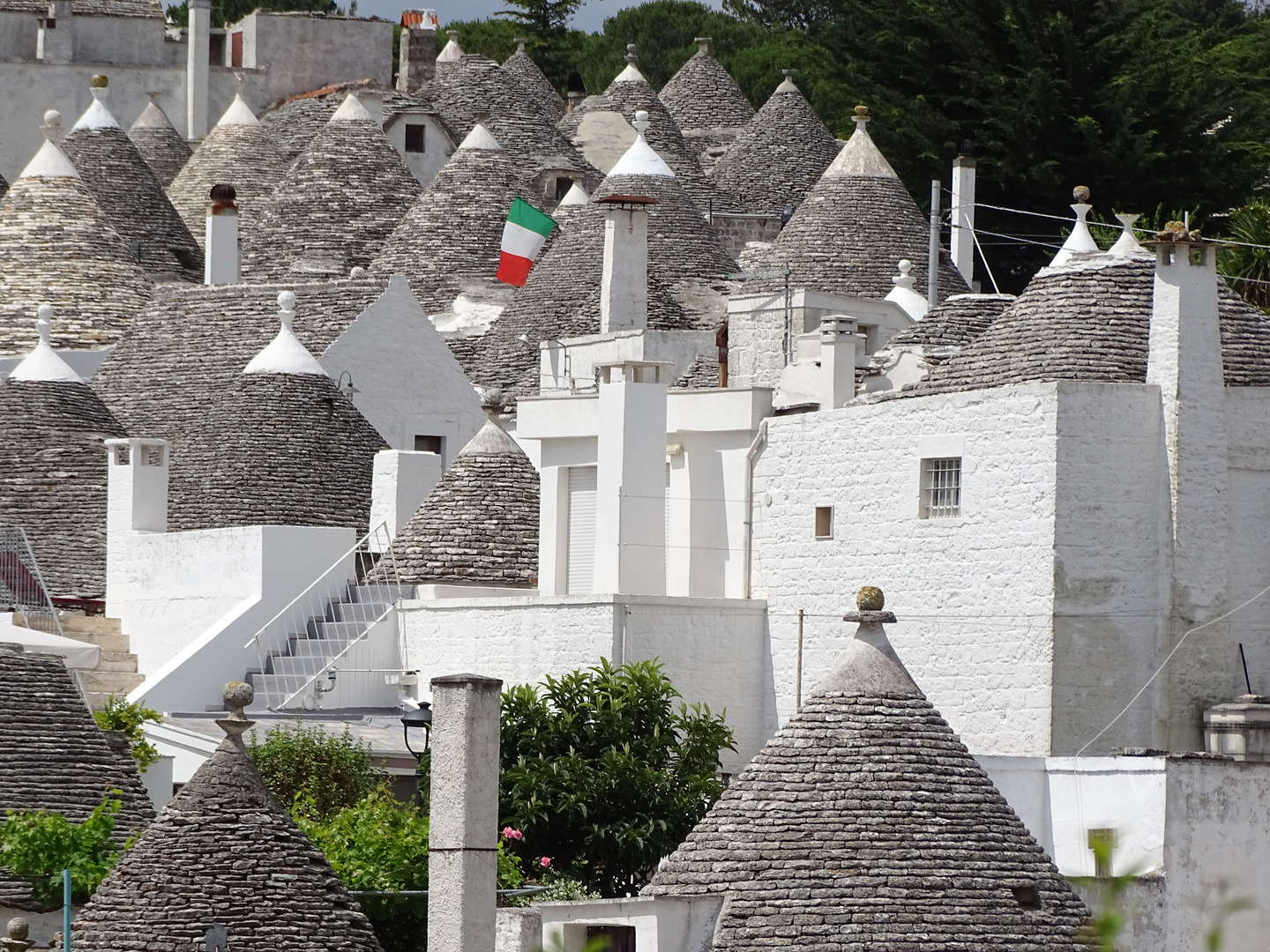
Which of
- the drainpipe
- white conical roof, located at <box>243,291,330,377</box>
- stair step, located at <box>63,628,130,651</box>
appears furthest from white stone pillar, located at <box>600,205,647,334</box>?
the drainpipe

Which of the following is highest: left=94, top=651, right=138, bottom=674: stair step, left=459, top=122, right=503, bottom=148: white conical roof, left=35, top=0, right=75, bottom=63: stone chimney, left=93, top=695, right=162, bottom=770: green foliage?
left=35, top=0, right=75, bottom=63: stone chimney

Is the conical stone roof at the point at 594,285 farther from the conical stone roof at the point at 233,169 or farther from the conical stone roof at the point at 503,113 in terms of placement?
the conical stone roof at the point at 233,169

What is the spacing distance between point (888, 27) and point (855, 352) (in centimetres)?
1659

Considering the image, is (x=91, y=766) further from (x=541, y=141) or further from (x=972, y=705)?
(x=541, y=141)

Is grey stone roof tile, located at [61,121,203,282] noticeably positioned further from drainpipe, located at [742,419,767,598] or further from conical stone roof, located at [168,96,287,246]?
drainpipe, located at [742,419,767,598]

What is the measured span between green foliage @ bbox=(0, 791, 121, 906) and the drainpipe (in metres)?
9.70

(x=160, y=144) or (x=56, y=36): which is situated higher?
(x=56, y=36)

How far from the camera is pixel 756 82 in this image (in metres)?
74.8

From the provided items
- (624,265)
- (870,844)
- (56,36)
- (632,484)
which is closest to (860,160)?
(624,265)

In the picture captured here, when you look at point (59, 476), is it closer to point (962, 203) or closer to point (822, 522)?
point (822, 522)

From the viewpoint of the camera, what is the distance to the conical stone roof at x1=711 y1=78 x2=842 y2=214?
178ft

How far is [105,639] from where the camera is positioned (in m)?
36.8

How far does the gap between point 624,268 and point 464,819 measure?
782 inches

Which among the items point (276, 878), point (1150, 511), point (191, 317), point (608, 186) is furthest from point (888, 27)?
point (276, 878)
